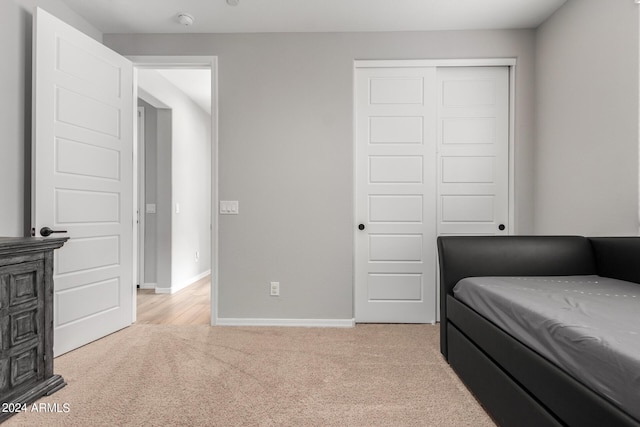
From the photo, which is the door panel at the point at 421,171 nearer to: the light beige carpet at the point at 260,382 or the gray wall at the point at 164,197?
the light beige carpet at the point at 260,382

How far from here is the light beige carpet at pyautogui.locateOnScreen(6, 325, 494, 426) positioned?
1.63 metres

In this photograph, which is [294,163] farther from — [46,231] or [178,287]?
[178,287]

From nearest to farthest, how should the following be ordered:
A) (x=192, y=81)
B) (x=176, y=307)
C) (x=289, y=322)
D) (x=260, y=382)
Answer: (x=260, y=382)
(x=289, y=322)
(x=176, y=307)
(x=192, y=81)

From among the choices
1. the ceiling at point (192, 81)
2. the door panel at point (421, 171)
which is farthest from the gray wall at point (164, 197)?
the door panel at point (421, 171)

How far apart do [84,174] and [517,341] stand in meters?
2.91

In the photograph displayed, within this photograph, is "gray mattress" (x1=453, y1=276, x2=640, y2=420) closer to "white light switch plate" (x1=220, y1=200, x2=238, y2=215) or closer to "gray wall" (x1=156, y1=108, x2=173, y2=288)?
"white light switch plate" (x1=220, y1=200, x2=238, y2=215)

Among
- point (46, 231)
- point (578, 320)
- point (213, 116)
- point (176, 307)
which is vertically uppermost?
point (213, 116)

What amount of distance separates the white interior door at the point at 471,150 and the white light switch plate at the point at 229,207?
1829mm

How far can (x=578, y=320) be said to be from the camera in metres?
1.21

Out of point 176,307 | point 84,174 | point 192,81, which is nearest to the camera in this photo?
point 84,174

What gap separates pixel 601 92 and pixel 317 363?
260 centimetres

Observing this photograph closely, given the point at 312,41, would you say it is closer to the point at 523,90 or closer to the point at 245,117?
the point at 245,117

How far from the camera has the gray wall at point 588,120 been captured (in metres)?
2.09

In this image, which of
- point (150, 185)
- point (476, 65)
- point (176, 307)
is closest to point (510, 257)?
point (476, 65)
